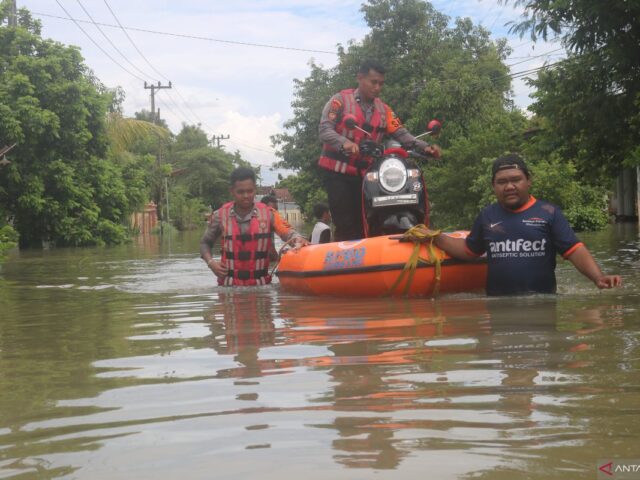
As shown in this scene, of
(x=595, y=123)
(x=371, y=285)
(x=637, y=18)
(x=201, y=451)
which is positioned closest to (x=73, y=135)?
(x=595, y=123)

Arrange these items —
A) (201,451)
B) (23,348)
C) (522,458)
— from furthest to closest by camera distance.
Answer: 1. (23,348)
2. (201,451)
3. (522,458)

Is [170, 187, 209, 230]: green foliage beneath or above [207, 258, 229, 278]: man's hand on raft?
above

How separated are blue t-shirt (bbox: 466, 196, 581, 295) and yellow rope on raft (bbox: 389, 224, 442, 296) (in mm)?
423

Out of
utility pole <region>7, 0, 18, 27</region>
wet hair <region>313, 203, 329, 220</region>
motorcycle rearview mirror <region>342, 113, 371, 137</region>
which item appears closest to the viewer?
motorcycle rearview mirror <region>342, 113, 371, 137</region>

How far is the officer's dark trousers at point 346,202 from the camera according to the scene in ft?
25.4

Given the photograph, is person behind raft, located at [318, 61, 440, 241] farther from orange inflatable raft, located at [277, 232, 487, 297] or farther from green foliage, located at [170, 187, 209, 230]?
green foliage, located at [170, 187, 209, 230]

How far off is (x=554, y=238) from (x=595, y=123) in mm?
7404

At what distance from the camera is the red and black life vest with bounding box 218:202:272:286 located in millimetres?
7797

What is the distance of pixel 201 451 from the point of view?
2383 mm

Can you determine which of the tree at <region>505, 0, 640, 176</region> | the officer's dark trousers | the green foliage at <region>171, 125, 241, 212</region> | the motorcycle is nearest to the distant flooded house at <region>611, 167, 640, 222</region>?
the tree at <region>505, 0, 640, 176</region>

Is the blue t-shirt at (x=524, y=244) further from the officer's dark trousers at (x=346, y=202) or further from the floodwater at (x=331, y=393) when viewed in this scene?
the officer's dark trousers at (x=346, y=202)

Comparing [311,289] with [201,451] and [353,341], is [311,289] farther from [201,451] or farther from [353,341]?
[201,451]

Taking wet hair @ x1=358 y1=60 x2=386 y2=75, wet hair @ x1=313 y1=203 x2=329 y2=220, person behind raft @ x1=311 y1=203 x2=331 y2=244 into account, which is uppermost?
wet hair @ x1=358 y1=60 x2=386 y2=75

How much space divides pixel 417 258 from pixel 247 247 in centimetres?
194
